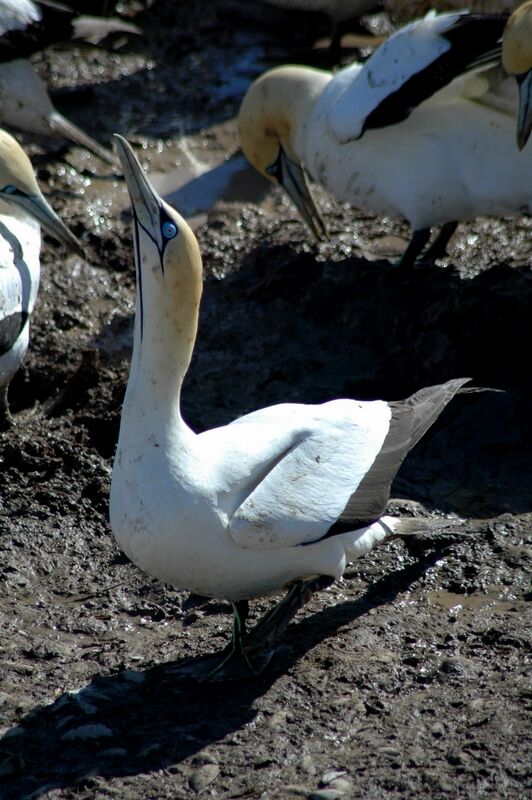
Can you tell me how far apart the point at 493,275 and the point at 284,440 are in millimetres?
2844

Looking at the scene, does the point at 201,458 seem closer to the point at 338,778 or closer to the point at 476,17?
the point at 338,778

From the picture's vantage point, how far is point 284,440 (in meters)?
4.27

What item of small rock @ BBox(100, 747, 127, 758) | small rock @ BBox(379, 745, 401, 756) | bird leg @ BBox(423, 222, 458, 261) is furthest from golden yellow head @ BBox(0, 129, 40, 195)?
small rock @ BBox(379, 745, 401, 756)

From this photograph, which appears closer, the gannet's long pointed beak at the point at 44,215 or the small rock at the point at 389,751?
the small rock at the point at 389,751

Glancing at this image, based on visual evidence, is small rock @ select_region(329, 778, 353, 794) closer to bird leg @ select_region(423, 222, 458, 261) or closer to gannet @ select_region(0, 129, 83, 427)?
gannet @ select_region(0, 129, 83, 427)

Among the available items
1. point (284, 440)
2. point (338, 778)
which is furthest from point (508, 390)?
point (338, 778)

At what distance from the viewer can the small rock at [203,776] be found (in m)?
3.59

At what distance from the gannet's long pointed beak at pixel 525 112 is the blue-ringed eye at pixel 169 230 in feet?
9.60

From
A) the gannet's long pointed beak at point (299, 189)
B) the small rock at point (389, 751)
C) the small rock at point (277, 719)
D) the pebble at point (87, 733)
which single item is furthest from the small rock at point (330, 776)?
the gannet's long pointed beak at point (299, 189)

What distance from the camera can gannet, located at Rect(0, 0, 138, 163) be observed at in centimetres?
828

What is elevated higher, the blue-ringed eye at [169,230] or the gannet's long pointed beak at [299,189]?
the blue-ringed eye at [169,230]

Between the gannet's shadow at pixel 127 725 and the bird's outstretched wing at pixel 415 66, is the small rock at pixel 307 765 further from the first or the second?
the bird's outstretched wing at pixel 415 66

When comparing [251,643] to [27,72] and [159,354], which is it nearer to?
[159,354]

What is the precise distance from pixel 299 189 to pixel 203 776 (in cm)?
488
